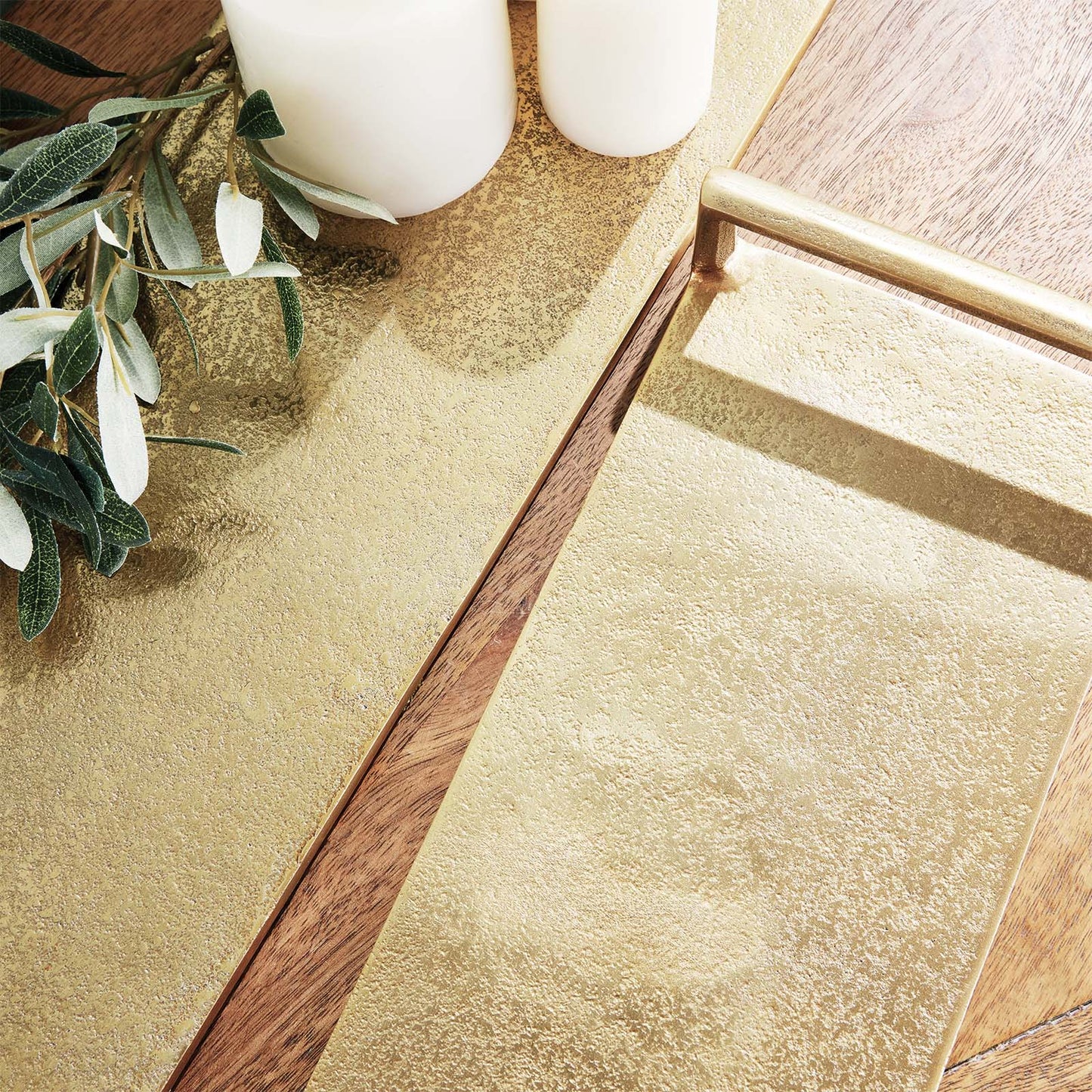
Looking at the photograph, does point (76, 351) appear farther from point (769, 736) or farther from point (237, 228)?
point (769, 736)

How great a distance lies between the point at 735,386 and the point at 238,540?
0.22 metres

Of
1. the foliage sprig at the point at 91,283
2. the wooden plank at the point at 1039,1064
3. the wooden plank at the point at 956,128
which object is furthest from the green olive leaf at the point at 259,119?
the wooden plank at the point at 1039,1064

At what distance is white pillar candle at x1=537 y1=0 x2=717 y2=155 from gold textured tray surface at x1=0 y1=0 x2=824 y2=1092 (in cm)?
1

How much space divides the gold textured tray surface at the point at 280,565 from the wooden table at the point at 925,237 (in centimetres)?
4

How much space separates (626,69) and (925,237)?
171 mm

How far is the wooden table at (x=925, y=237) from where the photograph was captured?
374 millimetres

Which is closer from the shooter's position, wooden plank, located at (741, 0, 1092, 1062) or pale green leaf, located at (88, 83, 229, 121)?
pale green leaf, located at (88, 83, 229, 121)

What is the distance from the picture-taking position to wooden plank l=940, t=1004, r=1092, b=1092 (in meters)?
0.39

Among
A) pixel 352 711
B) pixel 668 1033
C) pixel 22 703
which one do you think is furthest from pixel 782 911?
pixel 22 703

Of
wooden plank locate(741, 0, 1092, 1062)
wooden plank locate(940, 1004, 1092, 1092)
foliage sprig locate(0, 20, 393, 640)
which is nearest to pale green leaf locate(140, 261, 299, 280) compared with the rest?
foliage sprig locate(0, 20, 393, 640)

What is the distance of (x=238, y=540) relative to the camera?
0.38 meters

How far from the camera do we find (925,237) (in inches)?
17.5

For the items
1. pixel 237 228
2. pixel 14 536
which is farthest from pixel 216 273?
pixel 14 536

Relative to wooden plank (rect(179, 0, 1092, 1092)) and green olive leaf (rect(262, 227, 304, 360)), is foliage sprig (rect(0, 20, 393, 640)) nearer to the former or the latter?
green olive leaf (rect(262, 227, 304, 360))
